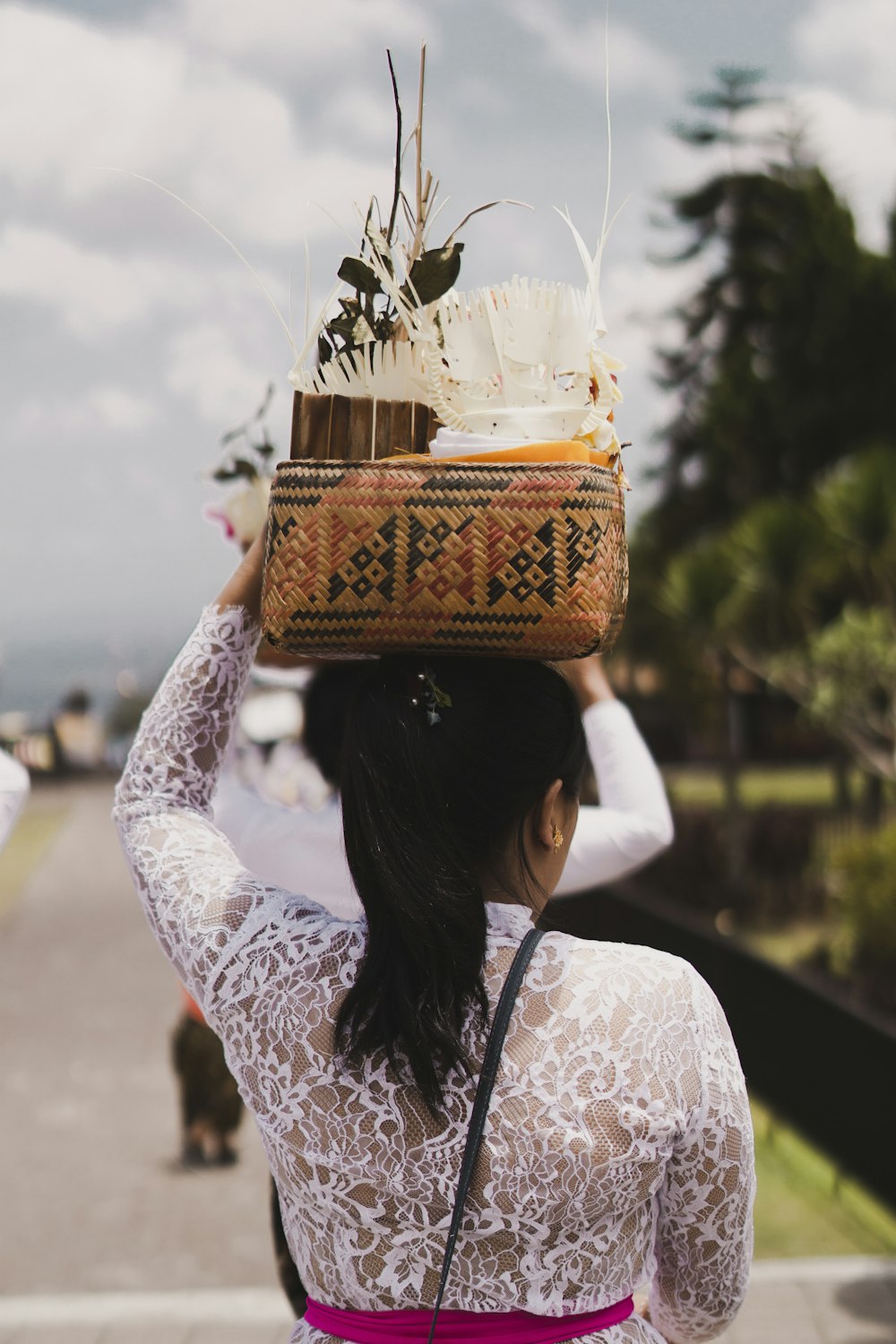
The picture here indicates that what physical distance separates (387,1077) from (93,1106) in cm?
612

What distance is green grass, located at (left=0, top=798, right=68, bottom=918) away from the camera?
14336 mm

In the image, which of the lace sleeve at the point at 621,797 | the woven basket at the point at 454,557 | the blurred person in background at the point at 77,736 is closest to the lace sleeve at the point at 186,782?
the woven basket at the point at 454,557

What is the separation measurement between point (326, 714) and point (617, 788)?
0.77 m

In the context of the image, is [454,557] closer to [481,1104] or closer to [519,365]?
[519,365]

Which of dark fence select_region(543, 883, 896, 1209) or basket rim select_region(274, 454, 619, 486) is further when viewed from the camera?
dark fence select_region(543, 883, 896, 1209)

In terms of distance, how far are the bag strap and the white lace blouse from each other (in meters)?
0.01

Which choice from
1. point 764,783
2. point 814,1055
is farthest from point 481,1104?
point 764,783

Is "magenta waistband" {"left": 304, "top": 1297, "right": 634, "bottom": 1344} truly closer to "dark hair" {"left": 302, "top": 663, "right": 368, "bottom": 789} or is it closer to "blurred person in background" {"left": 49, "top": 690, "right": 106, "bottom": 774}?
"dark hair" {"left": 302, "top": 663, "right": 368, "bottom": 789}

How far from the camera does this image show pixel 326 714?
2.66 m

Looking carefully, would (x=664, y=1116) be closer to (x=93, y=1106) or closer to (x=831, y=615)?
(x=93, y=1106)

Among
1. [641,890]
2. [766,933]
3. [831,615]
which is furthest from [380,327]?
[831,615]

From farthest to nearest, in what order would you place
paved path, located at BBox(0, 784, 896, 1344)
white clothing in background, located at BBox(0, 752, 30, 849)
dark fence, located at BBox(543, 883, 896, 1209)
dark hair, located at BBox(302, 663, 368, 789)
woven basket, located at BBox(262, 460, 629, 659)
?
1. dark fence, located at BBox(543, 883, 896, 1209)
2. paved path, located at BBox(0, 784, 896, 1344)
3. dark hair, located at BBox(302, 663, 368, 789)
4. white clothing in background, located at BBox(0, 752, 30, 849)
5. woven basket, located at BBox(262, 460, 629, 659)

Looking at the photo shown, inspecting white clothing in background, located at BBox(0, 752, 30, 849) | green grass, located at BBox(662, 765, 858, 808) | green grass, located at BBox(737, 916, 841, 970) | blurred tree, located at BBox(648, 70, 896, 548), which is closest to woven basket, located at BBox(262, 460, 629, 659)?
white clothing in background, located at BBox(0, 752, 30, 849)

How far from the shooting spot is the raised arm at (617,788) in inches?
80.5
